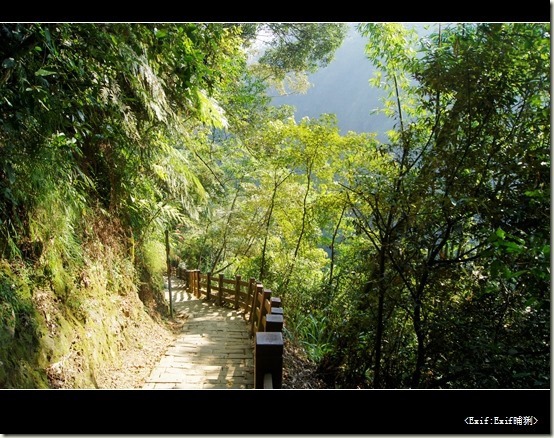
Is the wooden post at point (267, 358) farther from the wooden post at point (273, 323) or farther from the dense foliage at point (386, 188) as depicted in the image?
the dense foliage at point (386, 188)

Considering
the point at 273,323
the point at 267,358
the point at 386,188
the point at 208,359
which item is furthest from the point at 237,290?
the point at 267,358

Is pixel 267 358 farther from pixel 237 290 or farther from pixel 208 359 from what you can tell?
pixel 237 290

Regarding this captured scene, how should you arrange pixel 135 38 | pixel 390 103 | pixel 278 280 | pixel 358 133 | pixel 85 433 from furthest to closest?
pixel 278 280 < pixel 358 133 < pixel 390 103 < pixel 135 38 < pixel 85 433

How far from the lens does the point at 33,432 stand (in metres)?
1.44

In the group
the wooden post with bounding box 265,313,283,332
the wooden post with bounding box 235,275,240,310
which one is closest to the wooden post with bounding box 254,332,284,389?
the wooden post with bounding box 265,313,283,332

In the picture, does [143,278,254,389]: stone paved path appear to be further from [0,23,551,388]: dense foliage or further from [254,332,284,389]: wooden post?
[254,332,284,389]: wooden post

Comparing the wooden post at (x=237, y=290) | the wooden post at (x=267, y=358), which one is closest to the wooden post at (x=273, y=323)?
the wooden post at (x=267, y=358)

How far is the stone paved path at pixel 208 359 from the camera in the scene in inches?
117

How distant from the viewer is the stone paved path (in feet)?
9.78

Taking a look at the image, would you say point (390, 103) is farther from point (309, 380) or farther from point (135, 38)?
point (309, 380)

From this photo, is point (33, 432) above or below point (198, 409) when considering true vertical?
below

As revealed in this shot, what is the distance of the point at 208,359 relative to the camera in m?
3.73

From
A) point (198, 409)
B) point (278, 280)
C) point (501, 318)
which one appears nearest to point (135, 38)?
point (198, 409)
